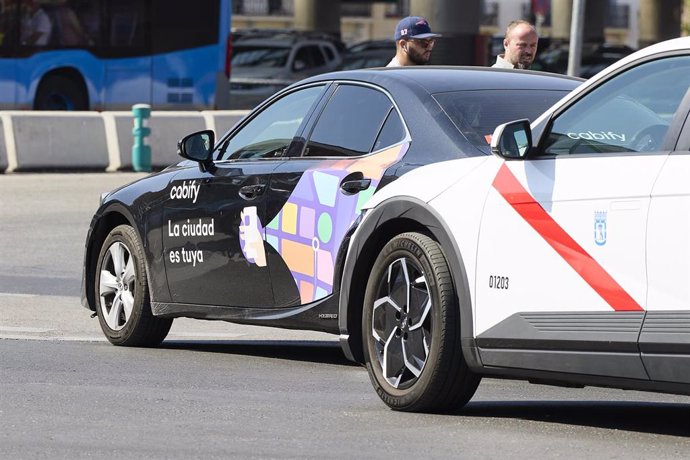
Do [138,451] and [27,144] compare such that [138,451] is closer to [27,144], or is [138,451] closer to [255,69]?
[27,144]

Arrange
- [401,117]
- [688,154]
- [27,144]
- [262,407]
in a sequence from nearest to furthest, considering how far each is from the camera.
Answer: [688,154] < [262,407] < [401,117] < [27,144]

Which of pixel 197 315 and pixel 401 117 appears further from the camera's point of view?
pixel 197 315

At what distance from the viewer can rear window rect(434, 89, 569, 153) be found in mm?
7637

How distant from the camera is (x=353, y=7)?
322ft

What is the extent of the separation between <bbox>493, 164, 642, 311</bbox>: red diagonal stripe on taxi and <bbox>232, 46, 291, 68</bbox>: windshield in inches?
1351

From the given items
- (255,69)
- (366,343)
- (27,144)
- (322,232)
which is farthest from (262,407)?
(255,69)

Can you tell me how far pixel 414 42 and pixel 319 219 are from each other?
332 centimetres

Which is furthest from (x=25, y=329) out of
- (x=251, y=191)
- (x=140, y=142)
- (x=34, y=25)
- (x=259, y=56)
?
(x=259, y=56)

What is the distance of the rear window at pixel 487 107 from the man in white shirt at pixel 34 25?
71.6 ft

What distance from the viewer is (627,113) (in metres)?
Answer: 6.38

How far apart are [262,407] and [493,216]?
130 cm

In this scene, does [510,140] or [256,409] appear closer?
[510,140]

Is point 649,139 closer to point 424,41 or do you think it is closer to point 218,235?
point 218,235

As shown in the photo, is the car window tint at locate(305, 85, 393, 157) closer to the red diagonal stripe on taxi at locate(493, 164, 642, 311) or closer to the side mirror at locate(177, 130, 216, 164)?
the side mirror at locate(177, 130, 216, 164)
